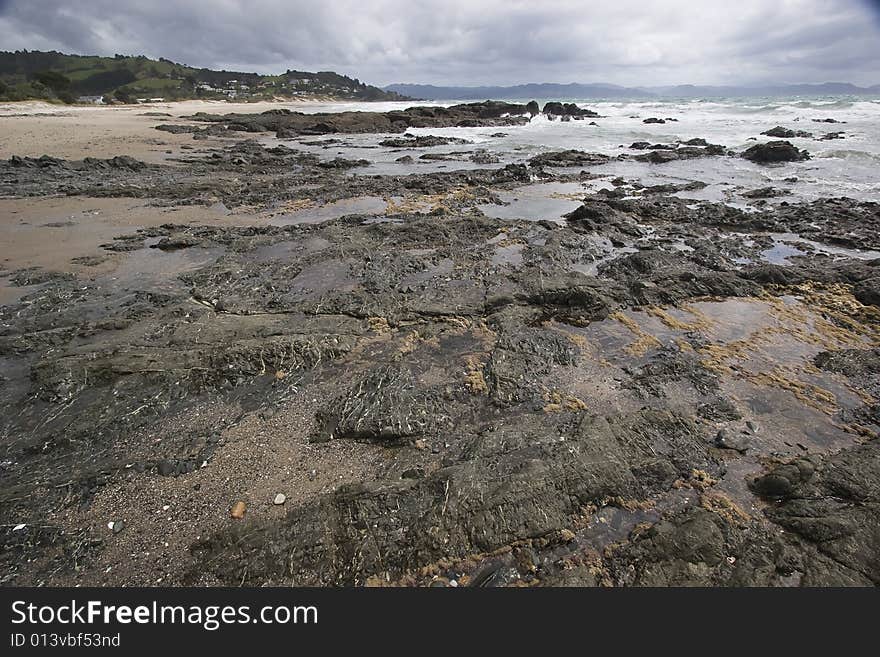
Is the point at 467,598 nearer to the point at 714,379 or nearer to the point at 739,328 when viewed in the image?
the point at 714,379

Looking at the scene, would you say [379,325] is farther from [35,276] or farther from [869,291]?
[869,291]

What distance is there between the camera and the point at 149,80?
102m

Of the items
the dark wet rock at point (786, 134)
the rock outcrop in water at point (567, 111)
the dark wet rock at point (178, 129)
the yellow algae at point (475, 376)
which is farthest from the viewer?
the rock outcrop in water at point (567, 111)

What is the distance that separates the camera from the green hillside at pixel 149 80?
9162 cm

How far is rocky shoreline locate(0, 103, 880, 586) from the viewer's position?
3.36 metres

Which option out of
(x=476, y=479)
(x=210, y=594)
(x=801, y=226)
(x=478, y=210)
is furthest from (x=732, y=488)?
(x=801, y=226)

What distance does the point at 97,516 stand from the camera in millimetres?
3666

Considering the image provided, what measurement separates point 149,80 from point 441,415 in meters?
139

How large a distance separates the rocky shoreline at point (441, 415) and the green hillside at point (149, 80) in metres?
86.4

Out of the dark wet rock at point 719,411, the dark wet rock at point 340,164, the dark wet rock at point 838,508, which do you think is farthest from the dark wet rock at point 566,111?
the dark wet rock at point 838,508

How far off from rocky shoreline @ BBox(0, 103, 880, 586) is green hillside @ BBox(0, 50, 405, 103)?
283 feet

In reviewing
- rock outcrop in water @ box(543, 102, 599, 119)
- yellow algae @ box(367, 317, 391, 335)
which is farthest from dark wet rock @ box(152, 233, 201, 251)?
rock outcrop in water @ box(543, 102, 599, 119)

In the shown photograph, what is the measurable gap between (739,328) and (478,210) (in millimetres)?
8883

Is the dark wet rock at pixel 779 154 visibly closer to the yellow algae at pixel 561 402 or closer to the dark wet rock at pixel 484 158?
the dark wet rock at pixel 484 158
